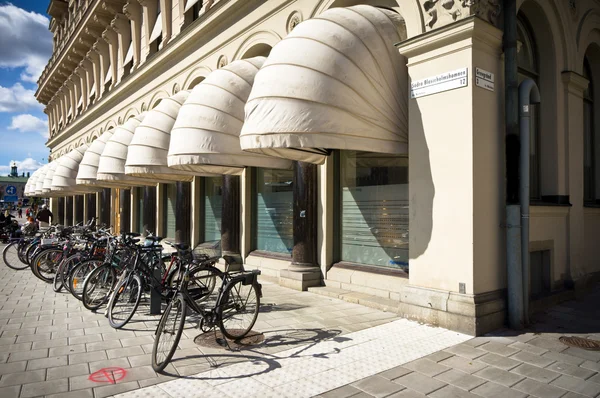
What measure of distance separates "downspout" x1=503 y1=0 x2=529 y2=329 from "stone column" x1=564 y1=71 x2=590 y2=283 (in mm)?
2742

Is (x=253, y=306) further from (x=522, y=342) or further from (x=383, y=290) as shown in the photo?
(x=522, y=342)

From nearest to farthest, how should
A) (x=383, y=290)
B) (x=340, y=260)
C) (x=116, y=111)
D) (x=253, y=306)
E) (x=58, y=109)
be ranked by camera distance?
(x=253, y=306), (x=383, y=290), (x=340, y=260), (x=116, y=111), (x=58, y=109)

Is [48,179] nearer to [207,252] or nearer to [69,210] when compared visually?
[69,210]

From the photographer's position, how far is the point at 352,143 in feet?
21.9

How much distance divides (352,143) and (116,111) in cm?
1797

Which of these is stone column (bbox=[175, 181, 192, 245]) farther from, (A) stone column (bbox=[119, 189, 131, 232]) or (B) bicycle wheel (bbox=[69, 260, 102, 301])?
(A) stone column (bbox=[119, 189, 131, 232])

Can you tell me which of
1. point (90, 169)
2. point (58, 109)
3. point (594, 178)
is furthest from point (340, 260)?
point (58, 109)

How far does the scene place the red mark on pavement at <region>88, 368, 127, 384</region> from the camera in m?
4.33

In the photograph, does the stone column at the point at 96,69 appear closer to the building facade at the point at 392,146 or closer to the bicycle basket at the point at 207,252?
the building facade at the point at 392,146

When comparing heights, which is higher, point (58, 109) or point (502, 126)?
point (58, 109)

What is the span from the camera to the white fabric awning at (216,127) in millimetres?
9344

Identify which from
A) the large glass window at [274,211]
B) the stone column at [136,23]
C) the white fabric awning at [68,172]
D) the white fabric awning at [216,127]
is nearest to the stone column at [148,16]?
the stone column at [136,23]

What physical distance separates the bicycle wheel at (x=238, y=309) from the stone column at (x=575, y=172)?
6.08 m

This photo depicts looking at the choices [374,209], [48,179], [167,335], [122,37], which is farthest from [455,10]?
[48,179]
